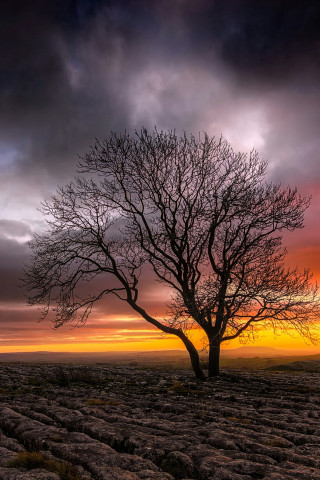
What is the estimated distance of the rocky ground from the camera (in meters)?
7.35

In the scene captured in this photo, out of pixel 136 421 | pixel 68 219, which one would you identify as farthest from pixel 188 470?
pixel 68 219

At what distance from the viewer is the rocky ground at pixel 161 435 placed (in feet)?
24.1

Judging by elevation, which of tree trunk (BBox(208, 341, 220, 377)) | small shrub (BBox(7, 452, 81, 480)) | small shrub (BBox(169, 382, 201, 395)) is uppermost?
tree trunk (BBox(208, 341, 220, 377))

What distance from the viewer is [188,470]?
Result: 24.6 feet

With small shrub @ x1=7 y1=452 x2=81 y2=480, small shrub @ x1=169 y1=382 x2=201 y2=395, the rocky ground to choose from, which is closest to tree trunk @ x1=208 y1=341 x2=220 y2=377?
small shrub @ x1=169 y1=382 x2=201 y2=395

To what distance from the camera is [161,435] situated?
9.77 meters

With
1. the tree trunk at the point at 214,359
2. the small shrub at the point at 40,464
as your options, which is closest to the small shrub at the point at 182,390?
the tree trunk at the point at 214,359

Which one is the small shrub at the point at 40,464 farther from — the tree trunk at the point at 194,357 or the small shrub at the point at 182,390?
the tree trunk at the point at 194,357

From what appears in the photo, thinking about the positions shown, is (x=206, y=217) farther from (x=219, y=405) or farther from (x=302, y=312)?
(x=219, y=405)

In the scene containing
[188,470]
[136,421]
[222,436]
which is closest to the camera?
[188,470]

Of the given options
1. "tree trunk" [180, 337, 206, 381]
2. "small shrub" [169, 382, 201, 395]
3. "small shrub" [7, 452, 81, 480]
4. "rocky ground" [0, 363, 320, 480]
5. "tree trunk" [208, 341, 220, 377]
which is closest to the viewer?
"small shrub" [7, 452, 81, 480]

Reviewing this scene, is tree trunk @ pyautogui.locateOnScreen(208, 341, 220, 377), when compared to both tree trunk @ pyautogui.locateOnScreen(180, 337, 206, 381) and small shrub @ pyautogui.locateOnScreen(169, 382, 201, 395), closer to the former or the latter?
tree trunk @ pyautogui.locateOnScreen(180, 337, 206, 381)

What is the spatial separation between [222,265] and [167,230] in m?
4.40

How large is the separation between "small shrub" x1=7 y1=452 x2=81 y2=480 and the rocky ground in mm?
20
